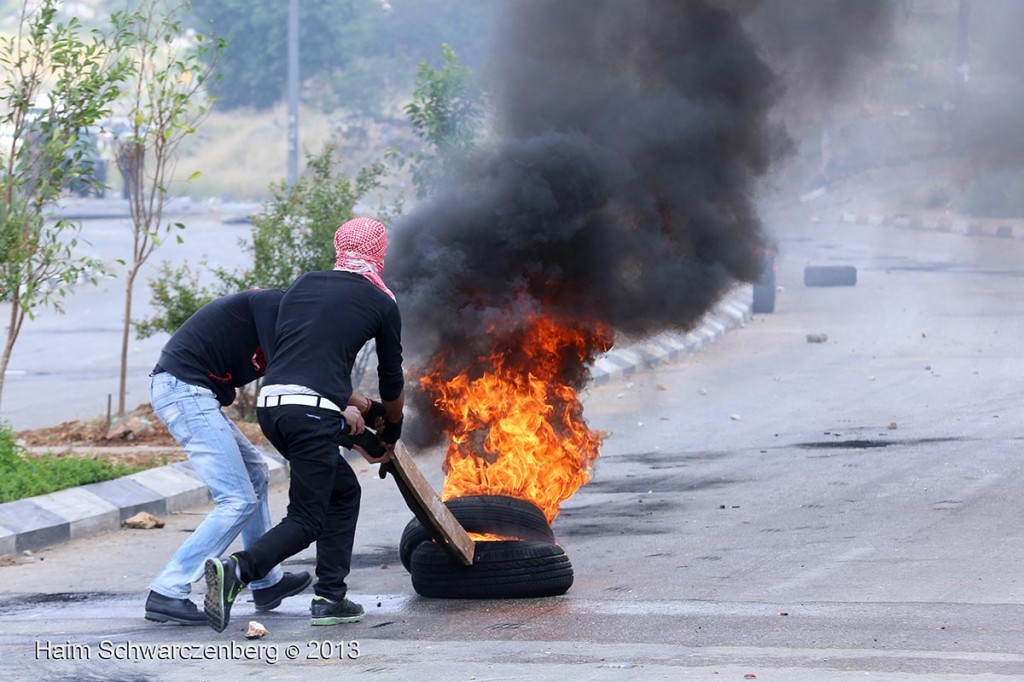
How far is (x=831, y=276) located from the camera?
25.0m

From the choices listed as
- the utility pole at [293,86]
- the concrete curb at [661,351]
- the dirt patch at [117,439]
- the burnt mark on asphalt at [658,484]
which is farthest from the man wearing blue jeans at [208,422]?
the utility pole at [293,86]

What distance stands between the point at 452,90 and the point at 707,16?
274 inches

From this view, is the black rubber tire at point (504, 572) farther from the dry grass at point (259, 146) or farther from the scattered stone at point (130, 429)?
the dry grass at point (259, 146)

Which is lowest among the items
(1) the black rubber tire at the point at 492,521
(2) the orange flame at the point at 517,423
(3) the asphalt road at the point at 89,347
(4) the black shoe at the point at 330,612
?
(3) the asphalt road at the point at 89,347

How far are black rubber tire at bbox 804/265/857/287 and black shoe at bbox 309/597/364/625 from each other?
64.5ft

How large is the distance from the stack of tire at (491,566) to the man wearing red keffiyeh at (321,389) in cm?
46

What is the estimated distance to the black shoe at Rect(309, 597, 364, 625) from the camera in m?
6.27

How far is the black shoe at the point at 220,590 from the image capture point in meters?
5.92

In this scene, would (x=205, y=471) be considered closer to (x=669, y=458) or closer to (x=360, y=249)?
(x=360, y=249)

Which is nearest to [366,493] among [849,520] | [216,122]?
[849,520]

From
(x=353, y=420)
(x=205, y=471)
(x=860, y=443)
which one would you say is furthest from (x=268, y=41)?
(x=353, y=420)

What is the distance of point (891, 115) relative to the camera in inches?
658

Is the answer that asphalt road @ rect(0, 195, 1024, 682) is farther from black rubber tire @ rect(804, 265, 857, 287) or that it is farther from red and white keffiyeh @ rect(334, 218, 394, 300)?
black rubber tire @ rect(804, 265, 857, 287)

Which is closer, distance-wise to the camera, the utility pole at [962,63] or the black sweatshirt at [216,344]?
the black sweatshirt at [216,344]
